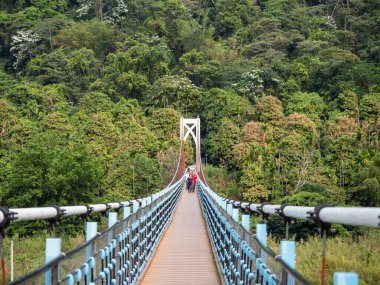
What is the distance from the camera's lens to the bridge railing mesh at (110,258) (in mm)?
2979

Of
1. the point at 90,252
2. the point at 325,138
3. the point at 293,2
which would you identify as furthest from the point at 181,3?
the point at 90,252

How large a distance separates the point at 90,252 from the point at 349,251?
6481 millimetres

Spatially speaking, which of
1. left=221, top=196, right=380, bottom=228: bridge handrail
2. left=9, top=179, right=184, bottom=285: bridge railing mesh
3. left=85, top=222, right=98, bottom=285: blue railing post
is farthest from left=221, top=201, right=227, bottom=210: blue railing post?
left=221, top=196, right=380, bottom=228: bridge handrail

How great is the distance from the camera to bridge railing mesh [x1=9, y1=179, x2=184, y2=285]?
298cm

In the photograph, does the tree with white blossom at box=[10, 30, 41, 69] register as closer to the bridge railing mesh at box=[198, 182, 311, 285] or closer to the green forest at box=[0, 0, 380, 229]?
the green forest at box=[0, 0, 380, 229]

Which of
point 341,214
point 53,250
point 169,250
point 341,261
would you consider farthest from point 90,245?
point 169,250

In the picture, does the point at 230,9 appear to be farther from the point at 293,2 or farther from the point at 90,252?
the point at 90,252

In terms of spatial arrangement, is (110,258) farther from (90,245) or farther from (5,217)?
(5,217)

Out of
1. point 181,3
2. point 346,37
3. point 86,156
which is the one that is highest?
point 181,3

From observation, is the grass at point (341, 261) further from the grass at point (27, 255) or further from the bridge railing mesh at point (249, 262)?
the grass at point (27, 255)

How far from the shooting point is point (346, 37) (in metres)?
74.9

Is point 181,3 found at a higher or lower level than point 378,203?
higher

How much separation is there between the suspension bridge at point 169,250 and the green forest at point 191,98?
29.2ft

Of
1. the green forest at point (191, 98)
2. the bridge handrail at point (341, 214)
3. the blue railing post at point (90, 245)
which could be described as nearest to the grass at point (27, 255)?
the blue railing post at point (90, 245)
